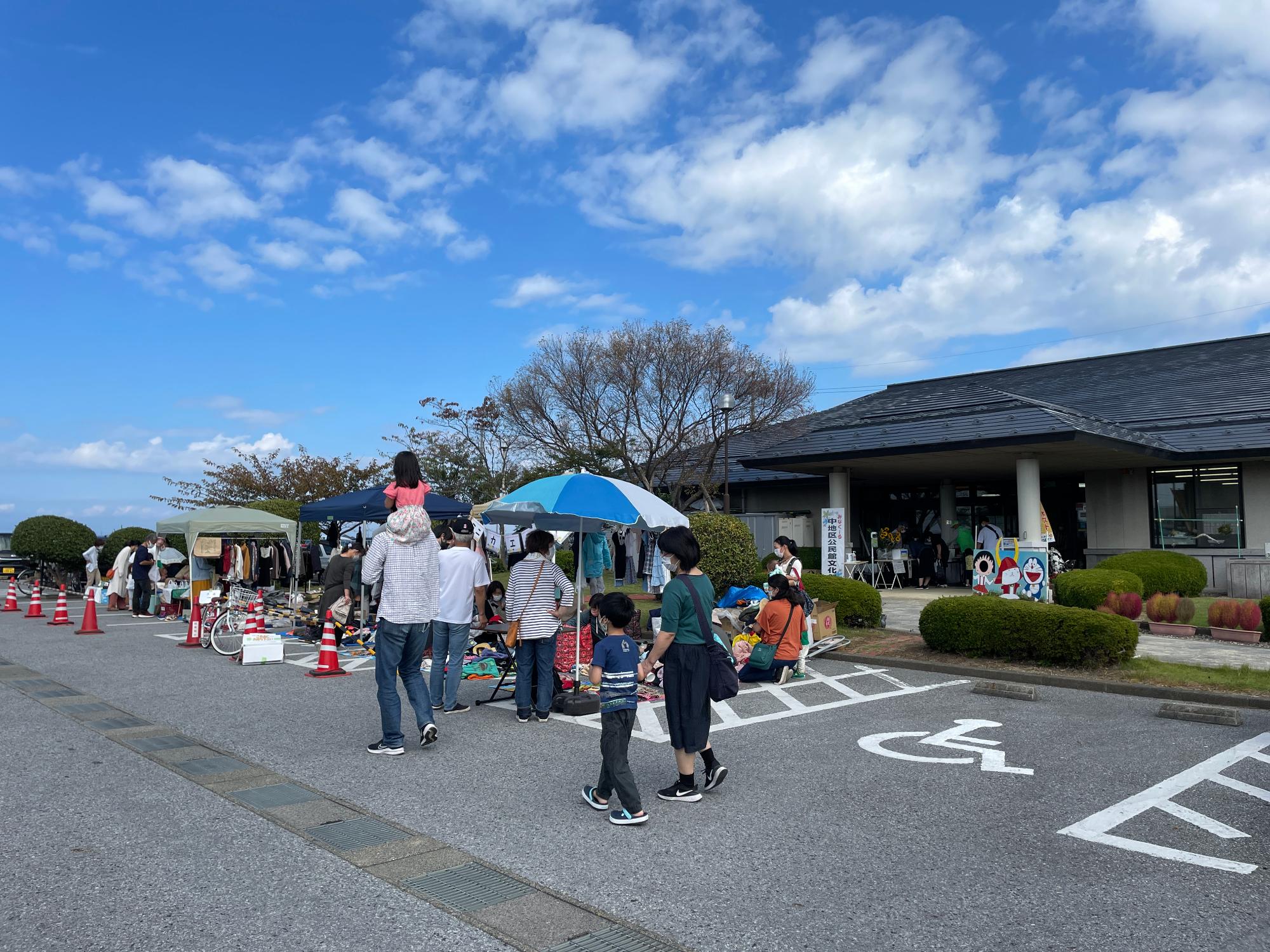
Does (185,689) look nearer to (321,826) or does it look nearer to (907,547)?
(321,826)

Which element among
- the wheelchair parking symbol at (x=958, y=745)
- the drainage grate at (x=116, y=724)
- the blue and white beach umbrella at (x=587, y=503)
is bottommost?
the wheelchair parking symbol at (x=958, y=745)

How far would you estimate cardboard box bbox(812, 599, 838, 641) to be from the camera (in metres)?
11.9

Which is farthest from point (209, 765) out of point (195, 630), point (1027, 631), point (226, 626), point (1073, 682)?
point (1027, 631)

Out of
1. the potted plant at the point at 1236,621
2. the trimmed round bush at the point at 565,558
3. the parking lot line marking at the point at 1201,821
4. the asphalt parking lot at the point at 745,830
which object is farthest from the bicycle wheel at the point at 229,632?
the potted plant at the point at 1236,621

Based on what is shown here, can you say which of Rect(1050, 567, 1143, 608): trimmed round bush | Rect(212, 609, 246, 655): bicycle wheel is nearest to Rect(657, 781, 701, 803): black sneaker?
Rect(212, 609, 246, 655): bicycle wheel

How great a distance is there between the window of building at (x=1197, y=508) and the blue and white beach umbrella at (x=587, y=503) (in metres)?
16.3

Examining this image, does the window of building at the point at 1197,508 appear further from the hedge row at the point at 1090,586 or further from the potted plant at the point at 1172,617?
the potted plant at the point at 1172,617

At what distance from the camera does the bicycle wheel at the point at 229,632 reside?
12.5 m

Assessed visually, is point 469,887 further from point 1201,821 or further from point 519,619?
point 1201,821

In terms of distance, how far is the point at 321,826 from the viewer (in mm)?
4863

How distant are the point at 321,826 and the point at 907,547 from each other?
21097 millimetres

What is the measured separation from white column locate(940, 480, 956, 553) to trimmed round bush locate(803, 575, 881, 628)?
1374 cm

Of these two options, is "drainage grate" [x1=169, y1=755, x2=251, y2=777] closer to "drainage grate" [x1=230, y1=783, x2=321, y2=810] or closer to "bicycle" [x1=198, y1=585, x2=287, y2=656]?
"drainage grate" [x1=230, y1=783, x2=321, y2=810]

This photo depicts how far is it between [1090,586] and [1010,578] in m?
1.51
